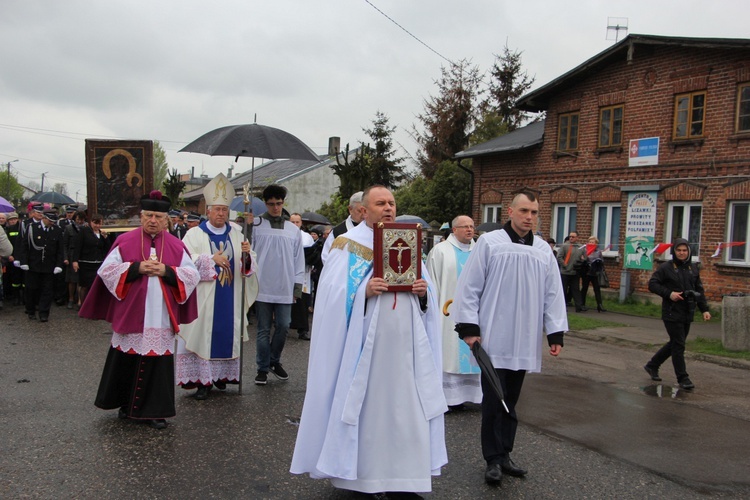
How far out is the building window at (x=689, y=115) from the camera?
17.7 m

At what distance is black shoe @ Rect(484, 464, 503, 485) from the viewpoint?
4973 mm

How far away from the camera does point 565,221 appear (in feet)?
71.1

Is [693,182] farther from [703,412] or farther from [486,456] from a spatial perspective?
[486,456]

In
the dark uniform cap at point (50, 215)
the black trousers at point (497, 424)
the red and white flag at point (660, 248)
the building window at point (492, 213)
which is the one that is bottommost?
the black trousers at point (497, 424)

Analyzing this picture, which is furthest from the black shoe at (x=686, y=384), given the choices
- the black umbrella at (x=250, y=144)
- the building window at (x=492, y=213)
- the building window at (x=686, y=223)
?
the building window at (x=492, y=213)

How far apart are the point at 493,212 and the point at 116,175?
13.7m

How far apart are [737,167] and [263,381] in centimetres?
1366

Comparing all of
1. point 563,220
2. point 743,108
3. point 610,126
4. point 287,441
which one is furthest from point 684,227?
point 287,441

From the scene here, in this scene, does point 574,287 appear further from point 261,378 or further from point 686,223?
point 261,378

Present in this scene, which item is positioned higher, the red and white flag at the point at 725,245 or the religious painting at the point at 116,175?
the religious painting at the point at 116,175

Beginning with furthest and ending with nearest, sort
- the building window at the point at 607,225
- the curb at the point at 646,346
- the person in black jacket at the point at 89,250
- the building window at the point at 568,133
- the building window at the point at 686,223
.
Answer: the building window at the point at 568,133
the building window at the point at 607,225
the building window at the point at 686,223
the person in black jacket at the point at 89,250
the curb at the point at 646,346

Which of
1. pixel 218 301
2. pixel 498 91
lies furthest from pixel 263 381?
pixel 498 91

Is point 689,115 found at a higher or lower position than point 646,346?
higher

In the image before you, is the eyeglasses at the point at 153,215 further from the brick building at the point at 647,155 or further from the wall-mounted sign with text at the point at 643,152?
the wall-mounted sign with text at the point at 643,152
